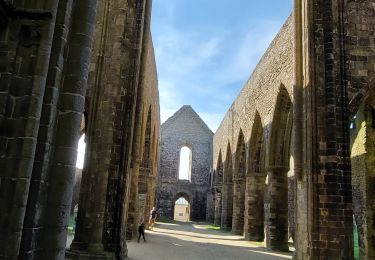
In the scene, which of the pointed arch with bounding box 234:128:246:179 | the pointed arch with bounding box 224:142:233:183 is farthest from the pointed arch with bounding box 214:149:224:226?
the pointed arch with bounding box 234:128:246:179

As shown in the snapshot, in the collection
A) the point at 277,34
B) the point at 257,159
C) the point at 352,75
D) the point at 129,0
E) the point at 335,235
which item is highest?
the point at 277,34

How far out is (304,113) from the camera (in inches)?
409

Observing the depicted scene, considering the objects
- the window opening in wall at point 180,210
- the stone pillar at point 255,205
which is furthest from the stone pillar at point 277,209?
the window opening in wall at point 180,210

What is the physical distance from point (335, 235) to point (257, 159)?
8364 millimetres

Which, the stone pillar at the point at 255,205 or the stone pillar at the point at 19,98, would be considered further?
the stone pillar at the point at 255,205

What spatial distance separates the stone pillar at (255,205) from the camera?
17.1 m

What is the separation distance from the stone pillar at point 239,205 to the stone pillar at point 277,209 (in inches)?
217

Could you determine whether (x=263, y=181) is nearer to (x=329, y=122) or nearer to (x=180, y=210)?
(x=329, y=122)

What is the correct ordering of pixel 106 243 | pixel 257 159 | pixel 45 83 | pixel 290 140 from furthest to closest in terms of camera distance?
pixel 257 159, pixel 290 140, pixel 106 243, pixel 45 83

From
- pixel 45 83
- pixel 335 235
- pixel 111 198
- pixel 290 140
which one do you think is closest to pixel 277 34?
pixel 290 140

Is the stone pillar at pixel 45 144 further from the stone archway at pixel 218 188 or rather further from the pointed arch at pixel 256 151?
the stone archway at pixel 218 188

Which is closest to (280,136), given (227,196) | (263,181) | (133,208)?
(263,181)

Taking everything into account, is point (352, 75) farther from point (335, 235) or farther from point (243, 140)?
point (243, 140)

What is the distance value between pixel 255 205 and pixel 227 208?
600cm
